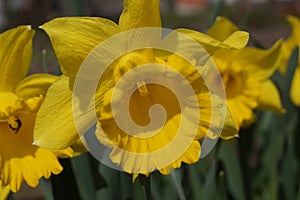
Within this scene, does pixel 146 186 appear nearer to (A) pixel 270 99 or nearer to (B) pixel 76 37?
(B) pixel 76 37

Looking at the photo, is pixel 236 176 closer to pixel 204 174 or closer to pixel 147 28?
pixel 204 174

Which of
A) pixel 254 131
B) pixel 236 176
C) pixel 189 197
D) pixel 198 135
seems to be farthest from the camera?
pixel 254 131

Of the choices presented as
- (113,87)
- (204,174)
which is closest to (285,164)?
(204,174)

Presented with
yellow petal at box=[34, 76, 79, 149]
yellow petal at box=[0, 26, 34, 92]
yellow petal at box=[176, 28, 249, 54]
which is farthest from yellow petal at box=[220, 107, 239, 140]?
yellow petal at box=[0, 26, 34, 92]

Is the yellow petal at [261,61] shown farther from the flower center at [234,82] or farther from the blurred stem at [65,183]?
the blurred stem at [65,183]

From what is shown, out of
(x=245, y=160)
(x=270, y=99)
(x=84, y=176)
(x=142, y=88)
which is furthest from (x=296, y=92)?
(x=142, y=88)

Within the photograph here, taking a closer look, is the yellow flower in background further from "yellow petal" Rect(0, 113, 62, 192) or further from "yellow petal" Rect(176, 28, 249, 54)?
"yellow petal" Rect(176, 28, 249, 54)
